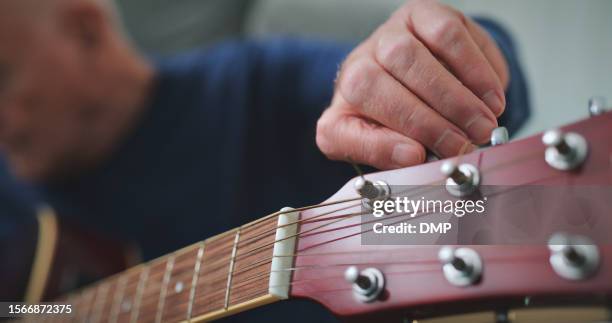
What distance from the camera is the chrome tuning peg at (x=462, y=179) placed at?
21cm

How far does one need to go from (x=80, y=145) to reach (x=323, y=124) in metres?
0.60

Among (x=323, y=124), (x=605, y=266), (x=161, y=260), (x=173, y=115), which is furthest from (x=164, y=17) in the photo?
(x=605, y=266)

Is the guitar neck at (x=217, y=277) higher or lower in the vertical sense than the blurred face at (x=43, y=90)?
lower

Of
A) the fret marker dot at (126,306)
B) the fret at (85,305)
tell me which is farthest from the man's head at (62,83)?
the fret marker dot at (126,306)

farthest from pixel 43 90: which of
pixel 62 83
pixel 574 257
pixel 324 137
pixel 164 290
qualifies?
pixel 574 257

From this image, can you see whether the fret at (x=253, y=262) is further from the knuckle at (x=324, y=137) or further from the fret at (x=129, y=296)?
the fret at (x=129, y=296)

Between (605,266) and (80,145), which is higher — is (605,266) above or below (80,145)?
below

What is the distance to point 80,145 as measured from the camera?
2.51ft

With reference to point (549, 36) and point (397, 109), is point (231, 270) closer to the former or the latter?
point (397, 109)

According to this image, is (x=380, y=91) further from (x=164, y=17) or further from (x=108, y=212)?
(x=164, y=17)

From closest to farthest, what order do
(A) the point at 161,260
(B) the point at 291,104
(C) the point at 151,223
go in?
(A) the point at 161,260
(B) the point at 291,104
(C) the point at 151,223

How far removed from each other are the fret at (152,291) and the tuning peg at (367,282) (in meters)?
0.18

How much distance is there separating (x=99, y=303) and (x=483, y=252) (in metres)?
0.39

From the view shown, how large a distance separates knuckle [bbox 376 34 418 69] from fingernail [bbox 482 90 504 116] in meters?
0.03
